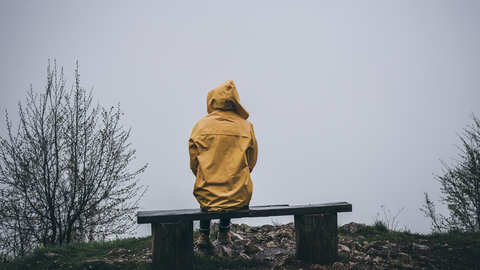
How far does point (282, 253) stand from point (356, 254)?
109cm

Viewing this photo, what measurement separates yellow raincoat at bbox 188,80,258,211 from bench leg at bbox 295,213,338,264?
0.84m

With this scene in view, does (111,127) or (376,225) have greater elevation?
(111,127)

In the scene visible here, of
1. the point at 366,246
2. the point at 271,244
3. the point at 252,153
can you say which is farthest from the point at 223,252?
the point at 366,246

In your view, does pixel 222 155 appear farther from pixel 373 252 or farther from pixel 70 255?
pixel 70 255

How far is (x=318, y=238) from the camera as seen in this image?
3.94m

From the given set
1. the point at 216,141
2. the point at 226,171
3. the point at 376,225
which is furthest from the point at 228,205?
the point at 376,225

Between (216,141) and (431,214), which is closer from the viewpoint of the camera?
(216,141)

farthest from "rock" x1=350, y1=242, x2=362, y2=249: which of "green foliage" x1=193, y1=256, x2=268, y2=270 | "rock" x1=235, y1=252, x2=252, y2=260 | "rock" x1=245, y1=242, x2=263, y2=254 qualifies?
"rock" x1=235, y1=252, x2=252, y2=260

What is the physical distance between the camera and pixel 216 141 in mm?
Answer: 3988

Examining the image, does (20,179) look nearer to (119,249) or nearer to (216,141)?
(119,249)

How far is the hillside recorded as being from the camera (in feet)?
12.7

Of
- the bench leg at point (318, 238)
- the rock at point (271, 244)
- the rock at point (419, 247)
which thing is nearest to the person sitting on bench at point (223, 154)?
the bench leg at point (318, 238)

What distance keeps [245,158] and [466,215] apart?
644 centimetres

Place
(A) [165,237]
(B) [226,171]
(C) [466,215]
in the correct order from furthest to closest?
(C) [466,215] < (B) [226,171] < (A) [165,237]
